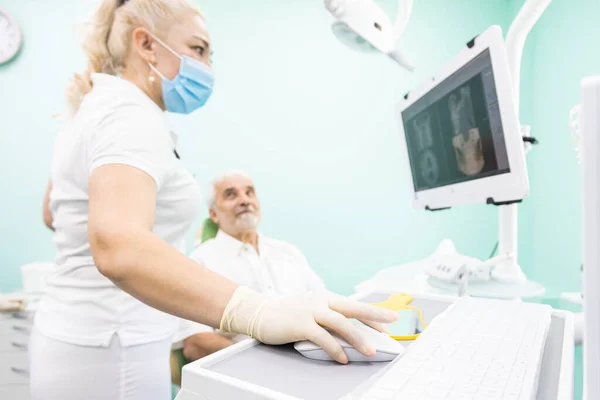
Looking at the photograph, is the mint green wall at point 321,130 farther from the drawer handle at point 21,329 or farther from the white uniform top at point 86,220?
the white uniform top at point 86,220

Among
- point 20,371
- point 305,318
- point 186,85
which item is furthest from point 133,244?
point 20,371

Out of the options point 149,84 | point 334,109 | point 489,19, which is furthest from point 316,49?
point 149,84

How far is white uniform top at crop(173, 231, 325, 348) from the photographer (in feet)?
7.04

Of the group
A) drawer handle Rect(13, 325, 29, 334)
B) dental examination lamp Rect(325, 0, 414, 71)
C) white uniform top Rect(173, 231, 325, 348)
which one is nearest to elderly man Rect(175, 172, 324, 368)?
white uniform top Rect(173, 231, 325, 348)

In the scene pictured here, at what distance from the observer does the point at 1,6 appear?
94.5 inches

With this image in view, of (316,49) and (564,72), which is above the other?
(316,49)

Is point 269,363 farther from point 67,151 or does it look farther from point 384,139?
point 384,139

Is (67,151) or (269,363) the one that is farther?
(67,151)

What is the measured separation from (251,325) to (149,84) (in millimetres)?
808

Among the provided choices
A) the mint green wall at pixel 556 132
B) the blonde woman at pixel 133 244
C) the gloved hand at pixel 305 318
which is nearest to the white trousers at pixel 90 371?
the blonde woman at pixel 133 244

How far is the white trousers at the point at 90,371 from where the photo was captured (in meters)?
0.96

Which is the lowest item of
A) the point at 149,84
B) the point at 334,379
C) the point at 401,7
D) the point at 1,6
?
the point at 334,379

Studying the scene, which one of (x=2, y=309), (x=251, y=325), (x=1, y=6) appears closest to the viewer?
(x=251, y=325)

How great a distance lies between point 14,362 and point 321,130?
2058 mm
